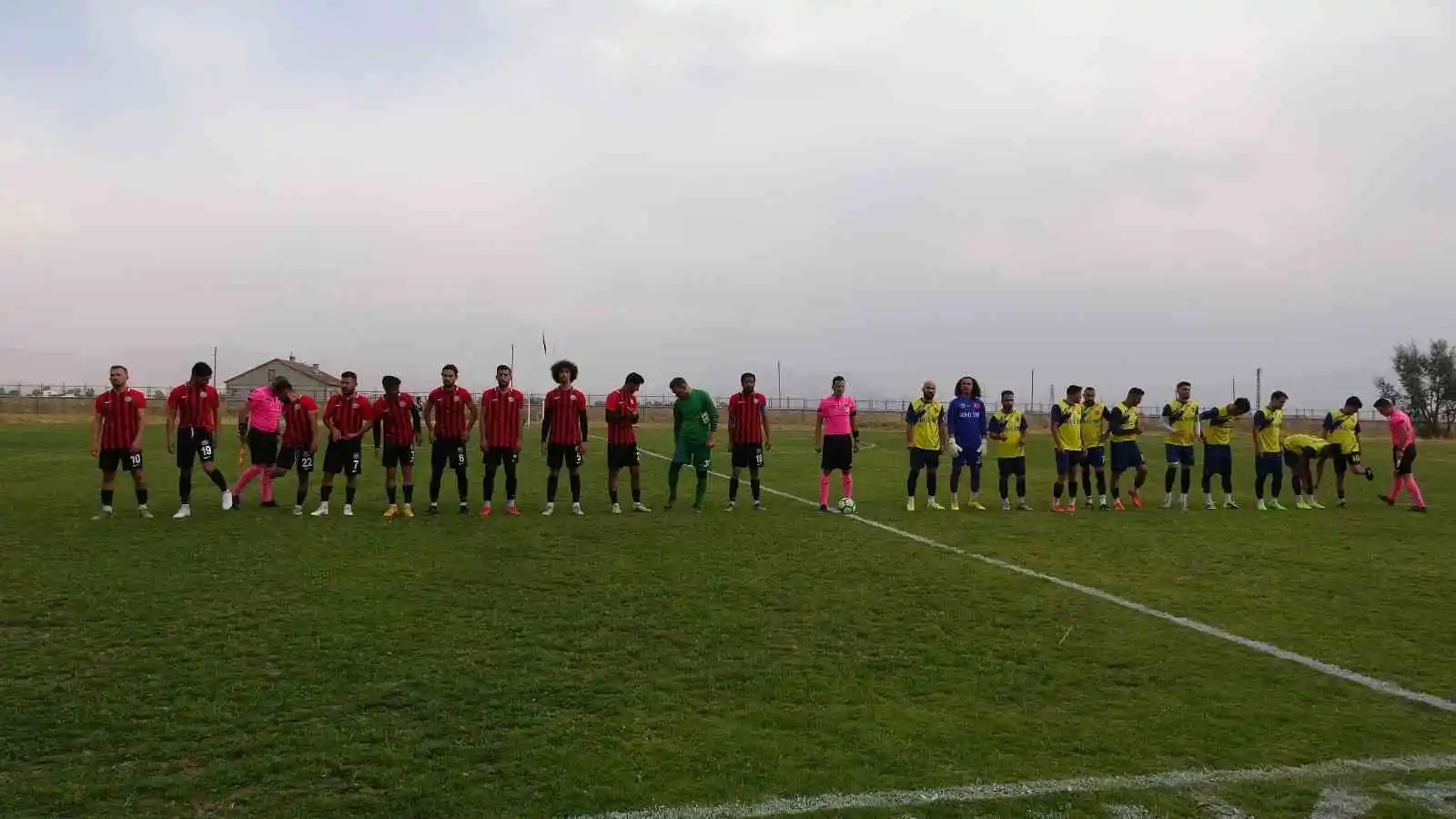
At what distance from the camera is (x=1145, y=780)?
3.75 metres

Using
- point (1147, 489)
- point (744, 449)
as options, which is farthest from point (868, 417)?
point (744, 449)

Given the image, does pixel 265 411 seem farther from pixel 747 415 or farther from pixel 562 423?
pixel 747 415

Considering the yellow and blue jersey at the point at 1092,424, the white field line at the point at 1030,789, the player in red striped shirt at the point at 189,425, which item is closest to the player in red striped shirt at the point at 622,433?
the player in red striped shirt at the point at 189,425

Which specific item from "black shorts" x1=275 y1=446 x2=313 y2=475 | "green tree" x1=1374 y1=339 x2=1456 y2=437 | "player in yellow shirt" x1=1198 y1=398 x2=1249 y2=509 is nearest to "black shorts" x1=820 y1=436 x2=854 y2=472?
"player in yellow shirt" x1=1198 y1=398 x2=1249 y2=509

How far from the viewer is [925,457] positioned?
13.4m

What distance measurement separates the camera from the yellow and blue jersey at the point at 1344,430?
14.5 m

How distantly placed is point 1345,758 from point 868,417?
76.4 m

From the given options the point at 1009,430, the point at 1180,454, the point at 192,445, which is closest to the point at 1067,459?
the point at 1009,430

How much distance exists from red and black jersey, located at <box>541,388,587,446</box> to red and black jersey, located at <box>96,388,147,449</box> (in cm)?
468

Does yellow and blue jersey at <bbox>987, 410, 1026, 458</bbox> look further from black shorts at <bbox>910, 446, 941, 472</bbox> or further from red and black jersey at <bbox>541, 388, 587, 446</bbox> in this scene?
red and black jersey at <bbox>541, 388, 587, 446</bbox>

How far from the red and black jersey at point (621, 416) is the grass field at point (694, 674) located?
2509 millimetres

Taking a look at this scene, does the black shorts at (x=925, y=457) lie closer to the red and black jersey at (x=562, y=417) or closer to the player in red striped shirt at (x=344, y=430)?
the red and black jersey at (x=562, y=417)

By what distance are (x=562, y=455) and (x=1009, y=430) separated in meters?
6.29

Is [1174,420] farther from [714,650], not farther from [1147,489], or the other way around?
[714,650]
